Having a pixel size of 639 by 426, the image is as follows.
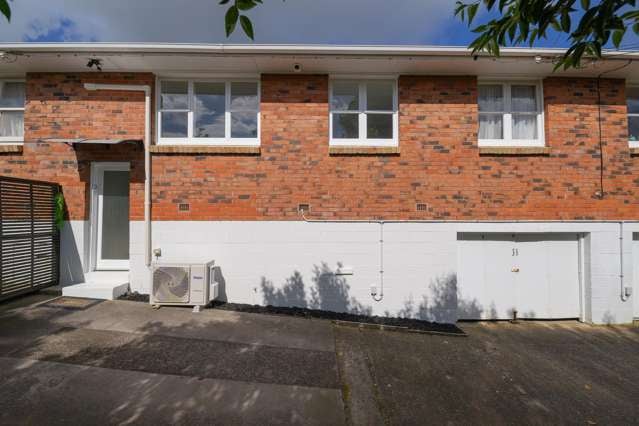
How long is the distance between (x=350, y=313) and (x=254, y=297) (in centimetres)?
190

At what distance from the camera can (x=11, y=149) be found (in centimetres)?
A: 617

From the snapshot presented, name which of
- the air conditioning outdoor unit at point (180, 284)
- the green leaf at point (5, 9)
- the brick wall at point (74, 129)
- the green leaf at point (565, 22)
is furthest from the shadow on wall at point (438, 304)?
the green leaf at point (5, 9)

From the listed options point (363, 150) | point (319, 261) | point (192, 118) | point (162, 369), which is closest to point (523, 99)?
point (363, 150)

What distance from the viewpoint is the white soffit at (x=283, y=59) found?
5664 millimetres

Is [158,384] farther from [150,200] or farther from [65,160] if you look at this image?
[65,160]

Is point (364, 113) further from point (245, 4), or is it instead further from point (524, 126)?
point (245, 4)

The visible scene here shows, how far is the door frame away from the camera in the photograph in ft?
21.0

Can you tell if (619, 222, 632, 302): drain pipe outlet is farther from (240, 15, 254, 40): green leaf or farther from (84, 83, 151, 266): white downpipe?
(84, 83, 151, 266): white downpipe

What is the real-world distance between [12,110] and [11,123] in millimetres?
269

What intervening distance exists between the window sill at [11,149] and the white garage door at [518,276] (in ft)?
29.5

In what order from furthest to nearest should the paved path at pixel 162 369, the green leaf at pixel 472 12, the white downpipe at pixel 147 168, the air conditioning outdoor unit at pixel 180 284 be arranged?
the white downpipe at pixel 147 168 < the air conditioning outdoor unit at pixel 180 284 < the paved path at pixel 162 369 < the green leaf at pixel 472 12

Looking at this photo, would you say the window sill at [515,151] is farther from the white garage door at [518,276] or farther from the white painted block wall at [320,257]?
the white painted block wall at [320,257]

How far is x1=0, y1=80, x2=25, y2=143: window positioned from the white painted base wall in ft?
11.0

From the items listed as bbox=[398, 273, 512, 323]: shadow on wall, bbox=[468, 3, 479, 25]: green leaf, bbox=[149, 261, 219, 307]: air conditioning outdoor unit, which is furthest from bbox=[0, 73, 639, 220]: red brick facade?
bbox=[468, 3, 479, 25]: green leaf
